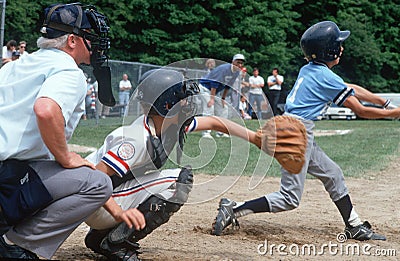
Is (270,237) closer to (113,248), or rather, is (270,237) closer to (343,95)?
(343,95)

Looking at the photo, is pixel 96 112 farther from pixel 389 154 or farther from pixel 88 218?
pixel 88 218

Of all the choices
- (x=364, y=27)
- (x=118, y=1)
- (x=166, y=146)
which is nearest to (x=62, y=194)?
(x=166, y=146)

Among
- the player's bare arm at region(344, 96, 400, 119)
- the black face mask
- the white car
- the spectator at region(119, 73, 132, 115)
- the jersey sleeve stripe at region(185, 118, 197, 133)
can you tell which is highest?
the black face mask

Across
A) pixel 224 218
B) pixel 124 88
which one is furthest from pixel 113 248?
pixel 124 88

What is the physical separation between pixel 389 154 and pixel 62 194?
9.84m

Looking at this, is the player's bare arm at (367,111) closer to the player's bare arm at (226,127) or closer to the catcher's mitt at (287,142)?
the catcher's mitt at (287,142)

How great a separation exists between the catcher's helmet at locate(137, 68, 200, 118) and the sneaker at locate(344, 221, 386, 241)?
196 centimetres

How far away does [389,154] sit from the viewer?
12.5 meters

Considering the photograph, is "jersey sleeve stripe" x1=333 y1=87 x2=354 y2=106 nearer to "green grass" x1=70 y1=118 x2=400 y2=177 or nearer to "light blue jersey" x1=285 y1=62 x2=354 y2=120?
"light blue jersey" x1=285 y1=62 x2=354 y2=120

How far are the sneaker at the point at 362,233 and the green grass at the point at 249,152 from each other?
2.77ft

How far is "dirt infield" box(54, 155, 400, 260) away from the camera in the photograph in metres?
4.65

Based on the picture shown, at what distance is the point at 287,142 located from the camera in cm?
492

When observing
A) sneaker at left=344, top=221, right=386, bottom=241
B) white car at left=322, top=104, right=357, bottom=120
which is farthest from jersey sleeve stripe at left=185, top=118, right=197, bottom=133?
white car at left=322, top=104, right=357, bottom=120

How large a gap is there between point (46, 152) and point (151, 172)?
726mm
